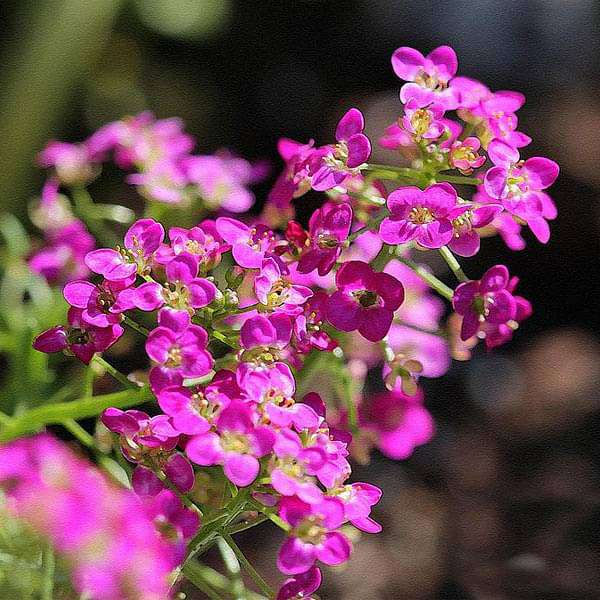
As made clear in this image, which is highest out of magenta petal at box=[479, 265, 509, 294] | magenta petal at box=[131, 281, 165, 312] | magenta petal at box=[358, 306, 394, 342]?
magenta petal at box=[479, 265, 509, 294]

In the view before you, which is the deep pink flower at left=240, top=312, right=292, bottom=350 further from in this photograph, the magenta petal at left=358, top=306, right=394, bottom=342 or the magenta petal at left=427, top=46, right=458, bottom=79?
the magenta petal at left=427, top=46, right=458, bottom=79

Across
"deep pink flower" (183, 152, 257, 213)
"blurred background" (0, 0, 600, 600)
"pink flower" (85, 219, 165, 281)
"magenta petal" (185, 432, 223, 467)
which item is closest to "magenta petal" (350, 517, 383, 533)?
"magenta petal" (185, 432, 223, 467)

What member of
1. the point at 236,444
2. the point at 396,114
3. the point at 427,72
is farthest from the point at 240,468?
the point at 396,114

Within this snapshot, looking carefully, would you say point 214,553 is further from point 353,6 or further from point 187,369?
point 353,6

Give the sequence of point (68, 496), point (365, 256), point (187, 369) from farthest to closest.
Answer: point (365, 256) < point (187, 369) < point (68, 496)

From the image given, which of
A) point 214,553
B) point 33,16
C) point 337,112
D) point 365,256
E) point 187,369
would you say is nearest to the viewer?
point 187,369

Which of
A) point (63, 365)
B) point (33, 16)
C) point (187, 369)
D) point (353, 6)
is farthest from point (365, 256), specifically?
point (353, 6)

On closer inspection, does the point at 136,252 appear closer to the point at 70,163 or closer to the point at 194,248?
the point at 194,248
